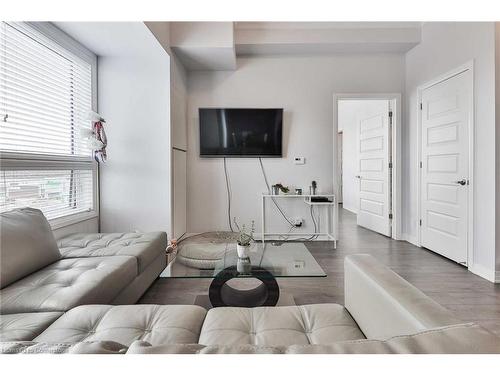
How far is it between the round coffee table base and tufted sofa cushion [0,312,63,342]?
0.88 meters

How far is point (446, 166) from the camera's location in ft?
10.1

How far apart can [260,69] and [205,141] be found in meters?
1.31

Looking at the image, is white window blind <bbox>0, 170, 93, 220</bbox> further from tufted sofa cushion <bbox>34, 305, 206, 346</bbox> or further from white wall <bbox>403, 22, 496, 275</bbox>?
white wall <bbox>403, 22, 496, 275</bbox>

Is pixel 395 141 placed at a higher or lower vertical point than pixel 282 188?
higher

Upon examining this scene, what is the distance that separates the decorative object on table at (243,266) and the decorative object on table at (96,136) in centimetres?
198

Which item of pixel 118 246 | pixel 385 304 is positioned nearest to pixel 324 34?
pixel 118 246

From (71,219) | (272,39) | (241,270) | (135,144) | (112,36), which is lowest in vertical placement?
(241,270)

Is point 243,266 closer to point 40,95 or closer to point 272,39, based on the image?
point 40,95

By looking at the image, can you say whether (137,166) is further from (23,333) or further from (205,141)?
(23,333)

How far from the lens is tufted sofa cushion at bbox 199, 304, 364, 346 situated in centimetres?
101

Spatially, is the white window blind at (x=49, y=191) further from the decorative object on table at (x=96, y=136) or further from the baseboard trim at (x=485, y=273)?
the baseboard trim at (x=485, y=273)

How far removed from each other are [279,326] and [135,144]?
2878mm

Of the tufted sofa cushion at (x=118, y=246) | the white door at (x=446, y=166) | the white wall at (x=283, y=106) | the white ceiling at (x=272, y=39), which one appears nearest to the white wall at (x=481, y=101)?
the white door at (x=446, y=166)

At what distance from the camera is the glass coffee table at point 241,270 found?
177 cm
